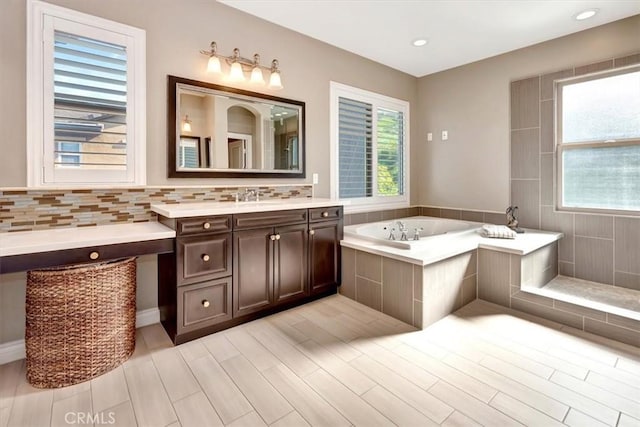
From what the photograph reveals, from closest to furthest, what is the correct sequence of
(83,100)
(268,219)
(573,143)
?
(83,100), (268,219), (573,143)

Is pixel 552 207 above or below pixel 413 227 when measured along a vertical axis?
above

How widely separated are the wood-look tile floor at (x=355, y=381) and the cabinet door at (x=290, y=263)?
0.94 feet

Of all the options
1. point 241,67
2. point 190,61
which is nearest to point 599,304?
point 241,67

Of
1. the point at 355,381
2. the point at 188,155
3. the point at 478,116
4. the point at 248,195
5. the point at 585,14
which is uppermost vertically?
the point at 585,14

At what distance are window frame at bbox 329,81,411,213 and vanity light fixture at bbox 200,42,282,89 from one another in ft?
2.55

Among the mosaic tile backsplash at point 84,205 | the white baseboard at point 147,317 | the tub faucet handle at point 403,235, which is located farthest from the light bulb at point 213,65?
the tub faucet handle at point 403,235

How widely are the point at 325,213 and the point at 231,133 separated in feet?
3.44

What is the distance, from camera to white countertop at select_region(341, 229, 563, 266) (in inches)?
94.7

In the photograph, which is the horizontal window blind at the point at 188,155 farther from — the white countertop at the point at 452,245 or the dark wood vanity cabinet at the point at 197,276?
the white countertop at the point at 452,245

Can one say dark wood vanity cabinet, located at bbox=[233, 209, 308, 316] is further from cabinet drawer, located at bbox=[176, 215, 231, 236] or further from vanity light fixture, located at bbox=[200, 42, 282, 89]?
vanity light fixture, located at bbox=[200, 42, 282, 89]

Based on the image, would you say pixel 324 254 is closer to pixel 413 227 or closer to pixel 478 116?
pixel 413 227

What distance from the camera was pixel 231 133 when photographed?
2.70 meters

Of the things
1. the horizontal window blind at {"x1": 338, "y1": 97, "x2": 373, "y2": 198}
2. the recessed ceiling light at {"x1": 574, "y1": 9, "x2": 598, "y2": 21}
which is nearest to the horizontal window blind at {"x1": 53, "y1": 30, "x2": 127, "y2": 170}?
the horizontal window blind at {"x1": 338, "y1": 97, "x2": 373, "y2": 198}

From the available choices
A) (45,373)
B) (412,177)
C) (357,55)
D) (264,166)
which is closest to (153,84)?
(264,166)
